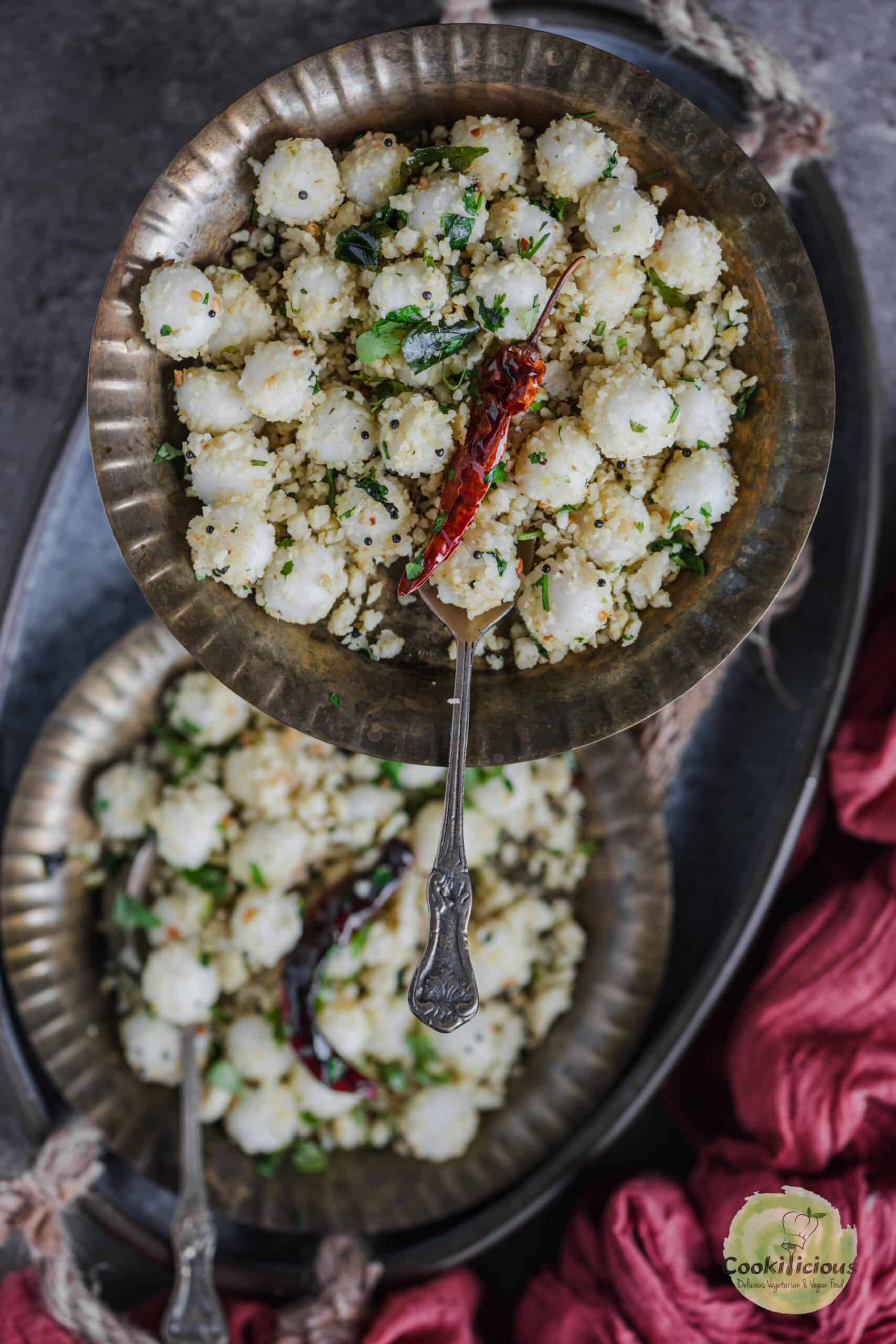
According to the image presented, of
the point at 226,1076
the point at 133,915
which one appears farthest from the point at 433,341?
the point at 226,1076

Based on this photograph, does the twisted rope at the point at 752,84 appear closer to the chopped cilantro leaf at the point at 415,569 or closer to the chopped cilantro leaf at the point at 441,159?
the chopped cilantro leaf at the point at 441,159

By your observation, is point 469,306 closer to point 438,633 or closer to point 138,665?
point 438,633

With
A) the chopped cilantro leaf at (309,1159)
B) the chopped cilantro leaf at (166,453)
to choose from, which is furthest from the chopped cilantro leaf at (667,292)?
the chopped cilantro leaf at (309,1159)

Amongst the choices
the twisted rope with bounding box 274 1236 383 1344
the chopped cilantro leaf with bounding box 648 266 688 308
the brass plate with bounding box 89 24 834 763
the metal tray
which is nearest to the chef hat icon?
the metal tray

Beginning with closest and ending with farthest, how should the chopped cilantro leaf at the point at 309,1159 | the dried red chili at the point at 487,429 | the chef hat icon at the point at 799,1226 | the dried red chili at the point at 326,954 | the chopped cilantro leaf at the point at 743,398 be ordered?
the dried red chili at the point at 487,429 < the chopped cilantro leaf at the point at 743,398 < the chef hat icon at the point at 799,1226 < the dried red chili at the point at 326,954 < the chopped cilantro leaf at the point at 309,1159

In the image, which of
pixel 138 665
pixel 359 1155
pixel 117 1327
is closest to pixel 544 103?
pixel 138 665

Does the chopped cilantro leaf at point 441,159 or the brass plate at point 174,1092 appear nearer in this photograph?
the chopped cilantro leaf at point 441,159

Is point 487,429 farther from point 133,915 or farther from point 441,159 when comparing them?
point 133,915
